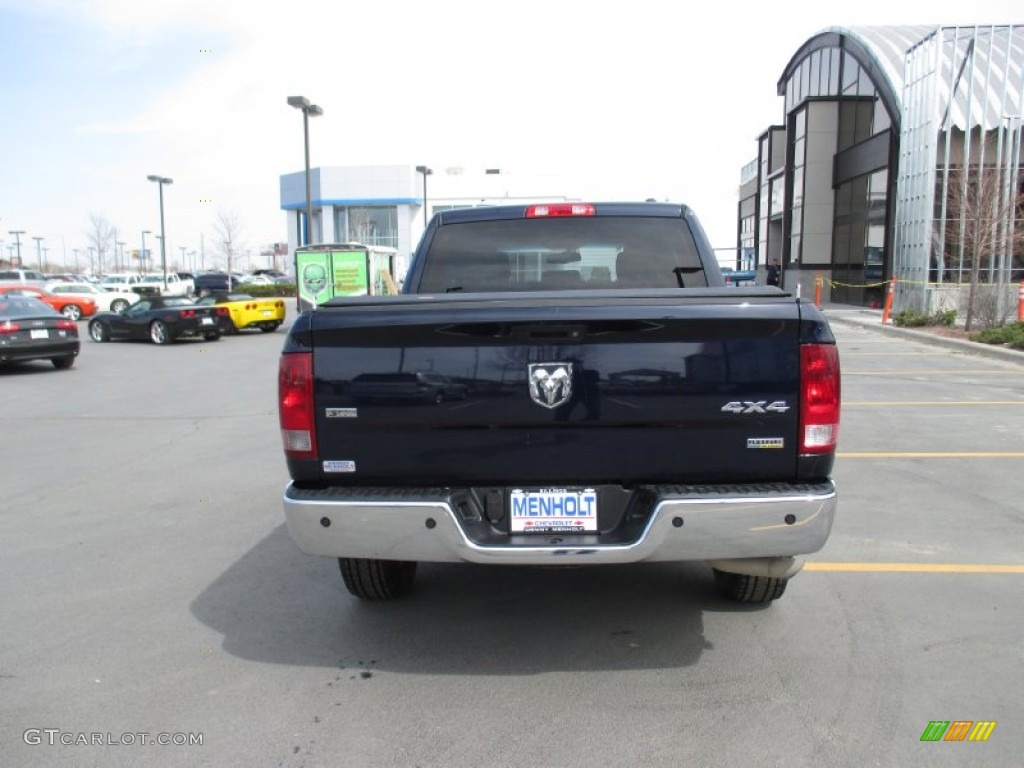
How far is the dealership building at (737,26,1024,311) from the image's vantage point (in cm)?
2261

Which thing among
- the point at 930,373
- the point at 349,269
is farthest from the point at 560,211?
the point at 349,269

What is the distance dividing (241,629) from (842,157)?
33.9m

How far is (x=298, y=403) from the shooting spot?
334 centimetres

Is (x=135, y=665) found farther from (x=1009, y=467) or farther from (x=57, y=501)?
(x=1009, y=467)

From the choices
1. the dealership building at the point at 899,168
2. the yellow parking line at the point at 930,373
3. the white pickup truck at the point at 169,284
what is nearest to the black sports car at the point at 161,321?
the dealership building at the point at 899,168

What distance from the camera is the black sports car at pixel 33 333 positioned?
14688 mm

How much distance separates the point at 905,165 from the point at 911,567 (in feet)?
81.6

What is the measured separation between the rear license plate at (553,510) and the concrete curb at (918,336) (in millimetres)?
13640

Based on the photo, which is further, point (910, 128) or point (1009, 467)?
point (910, 128)

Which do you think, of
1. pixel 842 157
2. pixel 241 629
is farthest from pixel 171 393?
pixel 842 157

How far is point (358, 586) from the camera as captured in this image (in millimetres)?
4160

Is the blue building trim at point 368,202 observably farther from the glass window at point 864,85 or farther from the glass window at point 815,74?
the glass window at point 864,85

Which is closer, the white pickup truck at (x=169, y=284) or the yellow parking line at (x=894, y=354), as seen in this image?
the yellow parking line at (x=894, y=354)

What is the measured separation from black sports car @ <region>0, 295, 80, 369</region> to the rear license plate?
14532mm
